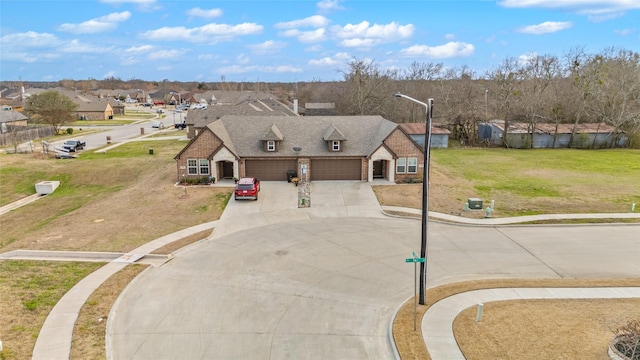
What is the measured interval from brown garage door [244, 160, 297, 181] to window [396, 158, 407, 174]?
9379 mm

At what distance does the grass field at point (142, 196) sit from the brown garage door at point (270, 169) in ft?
15.3

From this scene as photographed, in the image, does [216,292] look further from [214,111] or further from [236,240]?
[214,111]

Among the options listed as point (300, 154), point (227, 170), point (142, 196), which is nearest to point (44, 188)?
point (142, 196)

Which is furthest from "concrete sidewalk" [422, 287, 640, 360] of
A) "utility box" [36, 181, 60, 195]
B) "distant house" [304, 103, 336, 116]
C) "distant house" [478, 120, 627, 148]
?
"distant house" [304, 103, 336, 116]

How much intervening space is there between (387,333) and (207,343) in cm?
643

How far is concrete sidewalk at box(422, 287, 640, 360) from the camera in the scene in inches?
575

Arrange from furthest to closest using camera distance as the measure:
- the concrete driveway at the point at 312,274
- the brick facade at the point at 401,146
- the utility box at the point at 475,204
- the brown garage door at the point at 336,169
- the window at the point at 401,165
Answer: the brown garage door at the point at 336,169
the window at the point at 401,165
the brick facade at the point at 401,146
the utility box at the point at 475,204
the concrete driveway at the point at 312,274

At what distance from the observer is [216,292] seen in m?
18.3

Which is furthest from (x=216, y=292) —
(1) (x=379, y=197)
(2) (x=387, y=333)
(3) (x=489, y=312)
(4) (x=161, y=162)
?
(4) (x=161, y=162)

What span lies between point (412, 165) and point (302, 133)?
35.6 ft

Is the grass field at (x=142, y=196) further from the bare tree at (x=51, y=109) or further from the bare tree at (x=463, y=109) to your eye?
the bare tree at (x=51, y=109)

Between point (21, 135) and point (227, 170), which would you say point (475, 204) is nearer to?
point (227, 170)

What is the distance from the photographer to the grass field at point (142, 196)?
1902cm

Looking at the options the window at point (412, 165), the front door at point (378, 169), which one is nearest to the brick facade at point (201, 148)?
the front door at point (378, 169)
